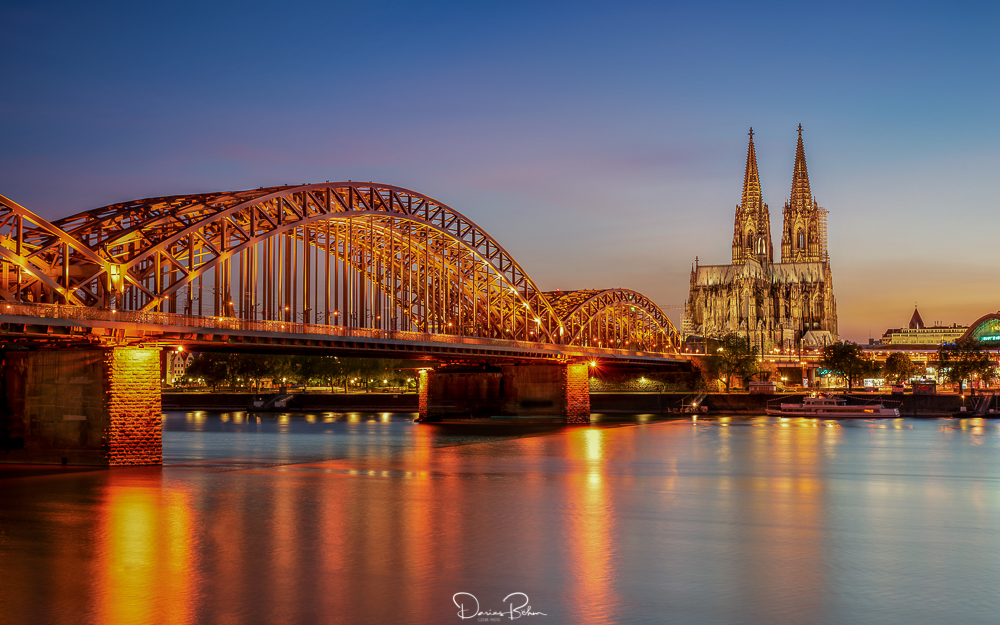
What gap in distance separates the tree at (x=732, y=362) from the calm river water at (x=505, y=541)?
86213mm

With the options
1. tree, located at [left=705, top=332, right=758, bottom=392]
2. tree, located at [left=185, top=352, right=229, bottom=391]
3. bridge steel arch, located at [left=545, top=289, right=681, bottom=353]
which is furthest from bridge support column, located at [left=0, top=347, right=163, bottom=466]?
tree, located at [left=185, top=352, right=229, bottom=391]

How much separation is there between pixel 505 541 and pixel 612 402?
9584 centimetres

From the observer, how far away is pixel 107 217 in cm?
4634

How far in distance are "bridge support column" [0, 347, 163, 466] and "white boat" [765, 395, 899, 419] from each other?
7501 centimetres

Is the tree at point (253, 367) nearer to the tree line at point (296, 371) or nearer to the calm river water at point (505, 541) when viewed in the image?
the tree line at point (296, 371)

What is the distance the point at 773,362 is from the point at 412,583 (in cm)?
17260

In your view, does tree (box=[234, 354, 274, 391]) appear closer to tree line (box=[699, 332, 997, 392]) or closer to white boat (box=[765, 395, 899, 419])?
tree line (box=[699, 332, 997, 392])

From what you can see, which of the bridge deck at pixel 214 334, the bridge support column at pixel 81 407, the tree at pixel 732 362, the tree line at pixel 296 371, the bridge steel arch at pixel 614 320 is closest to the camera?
the bridge deck at pixel 214 334

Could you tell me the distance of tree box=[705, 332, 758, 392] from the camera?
136125 mm

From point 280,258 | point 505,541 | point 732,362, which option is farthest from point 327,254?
point 732,362

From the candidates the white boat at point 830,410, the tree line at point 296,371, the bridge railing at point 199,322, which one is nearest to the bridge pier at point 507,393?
the bridge railing at point 199,322

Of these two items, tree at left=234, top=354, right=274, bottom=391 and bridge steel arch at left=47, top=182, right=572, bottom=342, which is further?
tree at left=234, top=354, right=274, bottom=391

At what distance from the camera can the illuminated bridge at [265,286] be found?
136ft

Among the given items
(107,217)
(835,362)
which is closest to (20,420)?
(107,217)
